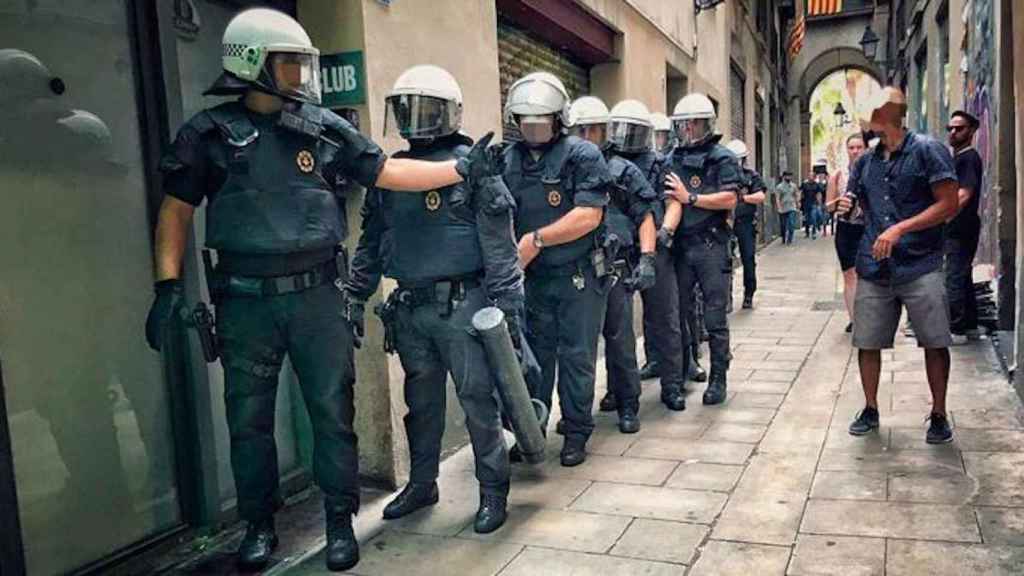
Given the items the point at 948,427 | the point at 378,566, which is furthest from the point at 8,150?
the point at 948,427

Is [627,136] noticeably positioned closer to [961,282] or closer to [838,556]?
[838,556]

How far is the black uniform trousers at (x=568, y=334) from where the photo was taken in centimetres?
451

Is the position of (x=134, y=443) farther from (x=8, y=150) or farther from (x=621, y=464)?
(x=621, y=464)

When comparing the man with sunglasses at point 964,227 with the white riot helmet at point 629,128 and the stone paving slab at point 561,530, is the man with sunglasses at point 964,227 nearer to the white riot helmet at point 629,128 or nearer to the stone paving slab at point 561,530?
the white riot helmet at point 629,128

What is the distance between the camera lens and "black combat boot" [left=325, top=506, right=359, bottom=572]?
3.38m

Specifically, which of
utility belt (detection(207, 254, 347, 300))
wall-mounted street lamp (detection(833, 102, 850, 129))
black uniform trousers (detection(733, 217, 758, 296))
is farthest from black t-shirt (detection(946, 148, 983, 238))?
wall-mounted street lamp (detection(833, 102, 850, 129))

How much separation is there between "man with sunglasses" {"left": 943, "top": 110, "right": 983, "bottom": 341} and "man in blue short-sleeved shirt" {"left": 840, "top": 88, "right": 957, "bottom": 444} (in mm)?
2255

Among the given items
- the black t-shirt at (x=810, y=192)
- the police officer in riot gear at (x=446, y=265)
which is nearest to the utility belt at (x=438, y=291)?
the police officer in riot gear at (x=446, y=265)

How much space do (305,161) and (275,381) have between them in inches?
34.3

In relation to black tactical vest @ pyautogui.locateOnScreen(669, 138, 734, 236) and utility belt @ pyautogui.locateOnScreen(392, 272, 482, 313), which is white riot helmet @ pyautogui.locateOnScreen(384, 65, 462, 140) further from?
black tactical vest @ pyautogui.locateOnScreen(669, 138, 734, 236)

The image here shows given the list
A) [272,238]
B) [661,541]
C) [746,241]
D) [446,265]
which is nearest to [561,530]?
[661,541]

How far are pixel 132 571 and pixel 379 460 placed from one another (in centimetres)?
125

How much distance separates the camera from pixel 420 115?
363 centimetres

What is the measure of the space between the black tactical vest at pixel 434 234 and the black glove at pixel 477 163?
250mm
